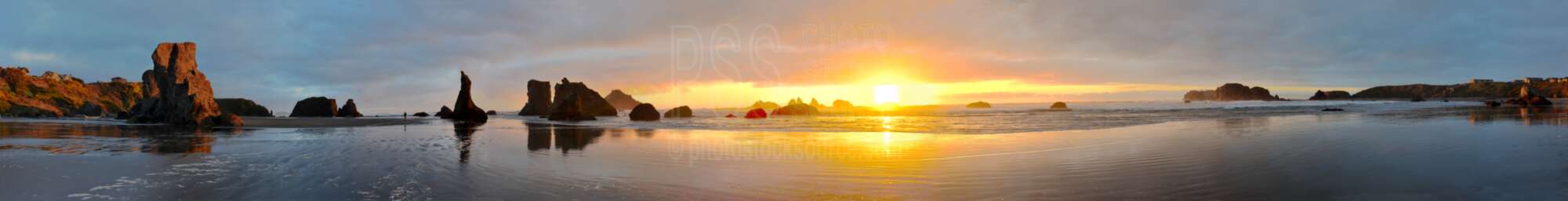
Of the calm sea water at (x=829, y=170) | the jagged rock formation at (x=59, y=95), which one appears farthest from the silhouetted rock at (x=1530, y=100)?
the jagged rock formation at (x=59, y=95)

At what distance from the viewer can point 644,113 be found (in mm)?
57688

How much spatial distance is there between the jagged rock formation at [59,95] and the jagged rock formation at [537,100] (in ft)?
139

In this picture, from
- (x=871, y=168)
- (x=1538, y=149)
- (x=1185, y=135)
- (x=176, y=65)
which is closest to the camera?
(x=871, y=168)

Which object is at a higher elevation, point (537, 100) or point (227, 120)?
point (537, 100)

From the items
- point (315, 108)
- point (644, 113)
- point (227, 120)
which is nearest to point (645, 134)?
point (644, 113)

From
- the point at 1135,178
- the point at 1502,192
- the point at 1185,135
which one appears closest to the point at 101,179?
the point at 1135,178

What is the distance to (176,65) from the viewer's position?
156 feet

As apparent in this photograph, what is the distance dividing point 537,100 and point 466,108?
137ft

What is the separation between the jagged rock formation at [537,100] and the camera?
9650 cm

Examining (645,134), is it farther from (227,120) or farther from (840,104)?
(840,104)

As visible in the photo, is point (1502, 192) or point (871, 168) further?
point (871, 168)

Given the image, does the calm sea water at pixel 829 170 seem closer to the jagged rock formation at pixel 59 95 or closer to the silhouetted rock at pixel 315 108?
the silhouetted rock at pixel 315 108

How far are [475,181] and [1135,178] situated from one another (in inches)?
378

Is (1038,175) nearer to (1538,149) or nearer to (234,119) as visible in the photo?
(1538,149)
